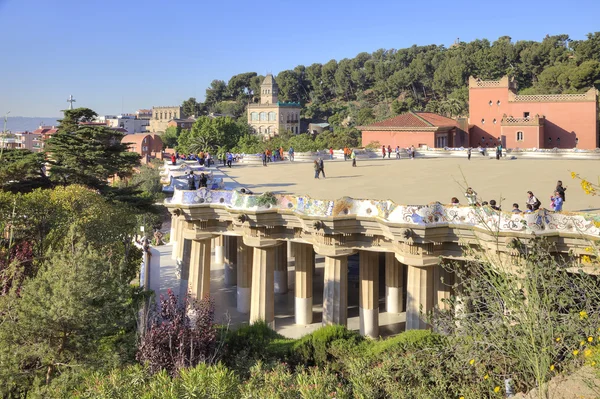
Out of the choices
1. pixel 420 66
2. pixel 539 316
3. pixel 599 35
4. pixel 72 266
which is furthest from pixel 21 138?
pixel 539 316

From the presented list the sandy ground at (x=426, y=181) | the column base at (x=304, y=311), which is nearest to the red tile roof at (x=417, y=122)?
the sandy ground at (x=426, y=181)

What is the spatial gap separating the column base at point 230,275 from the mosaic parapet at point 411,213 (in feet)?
24.1

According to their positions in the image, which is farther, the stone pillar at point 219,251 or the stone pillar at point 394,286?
the stone pillar at point 219,251

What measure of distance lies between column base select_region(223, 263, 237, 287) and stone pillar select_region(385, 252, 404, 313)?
8.26 m

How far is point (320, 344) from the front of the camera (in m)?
16.9

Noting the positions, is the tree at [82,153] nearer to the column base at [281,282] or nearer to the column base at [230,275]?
the column base at [230,275]

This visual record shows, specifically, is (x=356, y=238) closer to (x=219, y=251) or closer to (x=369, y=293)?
(x=369, y=293)

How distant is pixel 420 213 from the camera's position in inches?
713

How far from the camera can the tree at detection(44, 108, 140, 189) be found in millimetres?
36344

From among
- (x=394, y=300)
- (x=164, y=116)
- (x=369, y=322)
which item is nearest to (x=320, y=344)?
(x=369, y=322)

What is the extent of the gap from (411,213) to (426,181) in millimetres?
12626

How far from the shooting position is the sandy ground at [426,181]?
24312 millimetres

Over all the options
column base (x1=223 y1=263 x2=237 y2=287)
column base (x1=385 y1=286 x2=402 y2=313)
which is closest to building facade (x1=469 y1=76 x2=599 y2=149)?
column base (x1=223 y1=263 x2=237 y2=287)

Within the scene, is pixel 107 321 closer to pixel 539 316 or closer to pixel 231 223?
pixel 231 223
